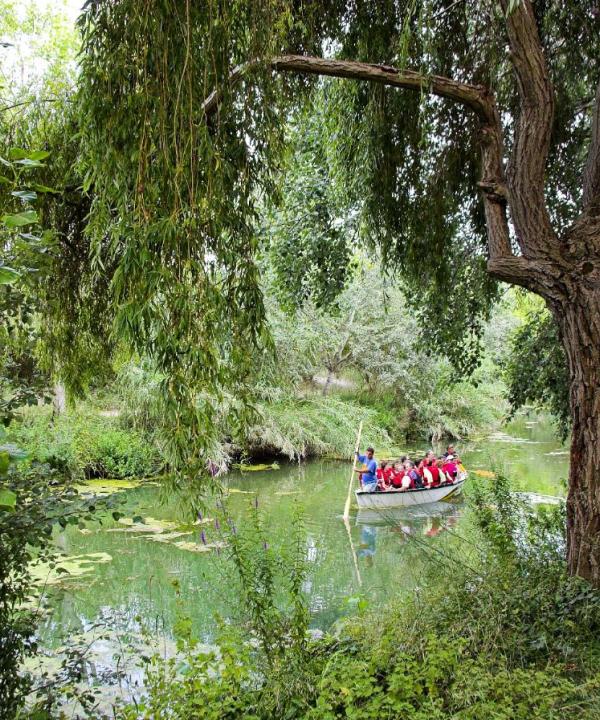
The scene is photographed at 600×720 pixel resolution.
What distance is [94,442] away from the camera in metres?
12.1

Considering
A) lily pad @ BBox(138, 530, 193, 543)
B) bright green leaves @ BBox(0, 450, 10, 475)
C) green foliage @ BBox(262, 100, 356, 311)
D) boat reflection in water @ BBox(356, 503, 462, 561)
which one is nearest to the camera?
bright green leaves @ BBox(0, 450, 10, 475)

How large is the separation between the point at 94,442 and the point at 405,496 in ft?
18.4

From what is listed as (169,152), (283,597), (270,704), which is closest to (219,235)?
(169,152)

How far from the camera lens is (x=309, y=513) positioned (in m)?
10.8

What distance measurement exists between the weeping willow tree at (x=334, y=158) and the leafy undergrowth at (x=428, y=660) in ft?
1.28

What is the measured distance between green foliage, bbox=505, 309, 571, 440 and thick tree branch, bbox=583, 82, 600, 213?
5.32 feet

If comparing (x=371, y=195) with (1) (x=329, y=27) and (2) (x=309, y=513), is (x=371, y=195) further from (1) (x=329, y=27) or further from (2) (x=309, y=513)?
(2) (x=309, y=513)

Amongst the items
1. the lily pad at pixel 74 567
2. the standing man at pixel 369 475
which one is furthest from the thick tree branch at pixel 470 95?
the standing man at pixel 369 475

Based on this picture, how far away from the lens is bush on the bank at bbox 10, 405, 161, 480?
37.3ft

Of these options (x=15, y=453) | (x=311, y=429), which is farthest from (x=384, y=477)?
(x=15, y=453)

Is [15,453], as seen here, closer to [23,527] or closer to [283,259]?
[23,527]

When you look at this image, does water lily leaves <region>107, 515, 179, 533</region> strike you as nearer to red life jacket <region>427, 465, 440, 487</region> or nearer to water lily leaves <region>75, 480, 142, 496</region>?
water lily leaves <region>75, 480, 142, 496</region>

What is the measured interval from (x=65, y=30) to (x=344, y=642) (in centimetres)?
1743

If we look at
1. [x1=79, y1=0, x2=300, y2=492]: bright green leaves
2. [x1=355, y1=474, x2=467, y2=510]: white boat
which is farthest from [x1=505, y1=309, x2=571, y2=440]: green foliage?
[x1=355, y1=474, x2=467, y2=510]: white boat
